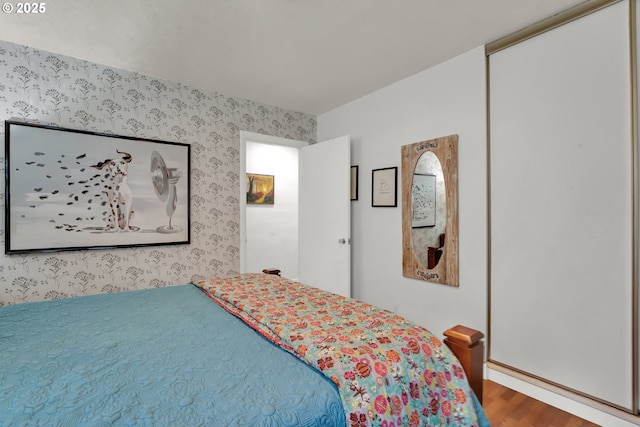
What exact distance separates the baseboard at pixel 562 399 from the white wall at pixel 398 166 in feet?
1.09

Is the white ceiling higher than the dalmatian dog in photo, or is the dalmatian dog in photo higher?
the white ceiling

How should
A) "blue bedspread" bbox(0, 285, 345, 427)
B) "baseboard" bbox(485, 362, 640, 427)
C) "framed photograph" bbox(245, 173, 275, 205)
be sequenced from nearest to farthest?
1. "blue bedspread" bbox(0, 285, 345, 427)
2. "baseboard" bbox(485, 362, 640, 427)
3. "framed photograph" bbox(245, 173, 275, 205)

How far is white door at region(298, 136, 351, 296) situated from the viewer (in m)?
3.46

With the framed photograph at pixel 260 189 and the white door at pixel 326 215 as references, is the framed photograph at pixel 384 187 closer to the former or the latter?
the white door at pixel 326 215

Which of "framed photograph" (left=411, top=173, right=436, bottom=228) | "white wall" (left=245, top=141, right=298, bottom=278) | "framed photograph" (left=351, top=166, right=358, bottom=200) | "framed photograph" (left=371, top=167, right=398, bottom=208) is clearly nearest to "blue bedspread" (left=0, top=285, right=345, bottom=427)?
"framed photograph" (left=411, top=173, right=436, bottom=228)

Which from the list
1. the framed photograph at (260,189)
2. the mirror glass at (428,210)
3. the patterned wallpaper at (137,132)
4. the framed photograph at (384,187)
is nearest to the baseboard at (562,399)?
the mirror glass at (428,210)

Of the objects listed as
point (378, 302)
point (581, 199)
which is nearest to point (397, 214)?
point (378, 302)

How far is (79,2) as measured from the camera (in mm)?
1950

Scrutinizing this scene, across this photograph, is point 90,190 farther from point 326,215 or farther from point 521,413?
point 521,413

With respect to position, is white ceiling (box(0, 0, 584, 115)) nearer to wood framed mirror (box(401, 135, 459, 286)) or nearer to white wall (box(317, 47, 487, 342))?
white wall (box(317, 47, 487, 342))

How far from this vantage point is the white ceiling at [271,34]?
2016 millimetres

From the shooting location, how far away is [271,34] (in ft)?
7.63

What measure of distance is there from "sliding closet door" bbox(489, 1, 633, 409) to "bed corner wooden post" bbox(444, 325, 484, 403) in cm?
111
